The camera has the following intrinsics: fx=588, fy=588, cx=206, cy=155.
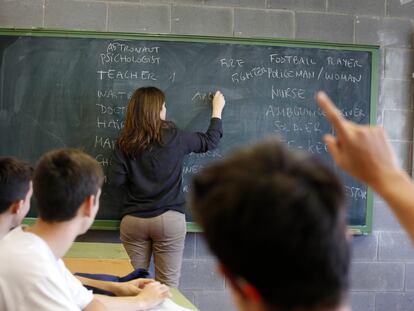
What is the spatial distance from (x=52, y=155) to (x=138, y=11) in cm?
229

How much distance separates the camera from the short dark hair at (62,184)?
1669 mm

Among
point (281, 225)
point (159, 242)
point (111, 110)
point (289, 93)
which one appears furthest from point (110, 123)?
point (281, 225)

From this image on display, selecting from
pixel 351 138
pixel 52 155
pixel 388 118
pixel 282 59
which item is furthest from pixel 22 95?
pixel 351 138

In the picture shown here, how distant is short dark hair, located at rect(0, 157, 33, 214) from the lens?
2107mm

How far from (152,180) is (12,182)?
146 centimetres

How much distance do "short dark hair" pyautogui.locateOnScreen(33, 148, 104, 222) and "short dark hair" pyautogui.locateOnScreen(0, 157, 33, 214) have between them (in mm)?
458

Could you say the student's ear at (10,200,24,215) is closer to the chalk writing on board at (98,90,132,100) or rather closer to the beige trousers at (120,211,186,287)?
the beige trousers at (120,211,186,287)

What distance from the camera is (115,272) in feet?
7.79

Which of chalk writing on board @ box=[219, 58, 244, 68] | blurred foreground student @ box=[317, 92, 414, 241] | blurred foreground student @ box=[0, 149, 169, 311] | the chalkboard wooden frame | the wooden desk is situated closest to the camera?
blurred foreground student @ box=[317, 92, 414, 241]

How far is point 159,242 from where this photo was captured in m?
3.50

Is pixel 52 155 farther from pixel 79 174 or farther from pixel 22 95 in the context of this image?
pixel 22 95

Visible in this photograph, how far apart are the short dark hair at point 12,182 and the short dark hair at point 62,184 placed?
46 cm

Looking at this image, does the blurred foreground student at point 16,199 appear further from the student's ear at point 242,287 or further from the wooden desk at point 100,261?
the student's ear at point 242,287

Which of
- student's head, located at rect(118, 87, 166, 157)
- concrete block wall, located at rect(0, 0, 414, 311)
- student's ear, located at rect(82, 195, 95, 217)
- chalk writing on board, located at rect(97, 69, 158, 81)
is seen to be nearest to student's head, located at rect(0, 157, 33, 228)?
student's ear, located at rect(82, 195, 95, 217)
